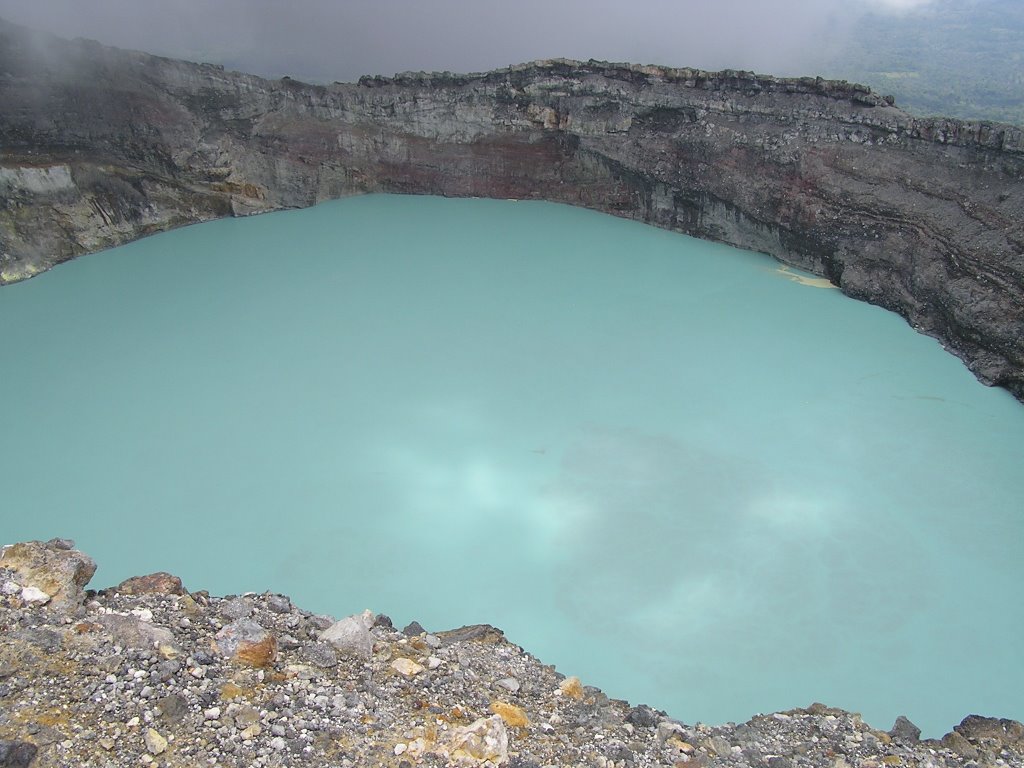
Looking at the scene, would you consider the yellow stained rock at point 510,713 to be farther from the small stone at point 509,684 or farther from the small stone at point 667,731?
the small stone at point 667,731

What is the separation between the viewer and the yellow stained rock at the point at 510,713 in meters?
4.24

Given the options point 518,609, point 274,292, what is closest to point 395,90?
point 274,292

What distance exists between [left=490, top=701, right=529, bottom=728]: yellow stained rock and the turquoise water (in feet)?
4.03

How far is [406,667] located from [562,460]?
11.2 ft

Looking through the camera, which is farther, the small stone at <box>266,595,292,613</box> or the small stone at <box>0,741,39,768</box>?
the small stone at <box>266,595,292,613</box>

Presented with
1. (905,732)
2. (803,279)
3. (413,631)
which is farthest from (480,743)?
(803,279)

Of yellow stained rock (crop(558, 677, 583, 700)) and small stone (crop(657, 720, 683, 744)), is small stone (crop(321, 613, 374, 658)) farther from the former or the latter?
small stone (crop(657, 720, 683, 744))

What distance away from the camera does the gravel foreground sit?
3707 mm

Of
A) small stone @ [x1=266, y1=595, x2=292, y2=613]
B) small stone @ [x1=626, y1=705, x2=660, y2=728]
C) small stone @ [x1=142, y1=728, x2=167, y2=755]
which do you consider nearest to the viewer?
small stone @ [x1=142, y1=728, x2=167, y2=755]

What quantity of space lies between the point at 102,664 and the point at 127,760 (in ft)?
2.14

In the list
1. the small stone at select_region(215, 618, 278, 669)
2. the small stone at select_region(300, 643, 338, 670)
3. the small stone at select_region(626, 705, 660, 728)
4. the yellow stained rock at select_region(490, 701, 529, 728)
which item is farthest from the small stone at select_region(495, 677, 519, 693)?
the small stone at select_region(215, 618, 278, 669)

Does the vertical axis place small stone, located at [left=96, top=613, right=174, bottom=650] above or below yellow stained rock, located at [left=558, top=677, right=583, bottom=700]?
above

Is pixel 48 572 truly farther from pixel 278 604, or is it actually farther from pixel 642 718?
pixel 642 718

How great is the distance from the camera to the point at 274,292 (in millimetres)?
11672
